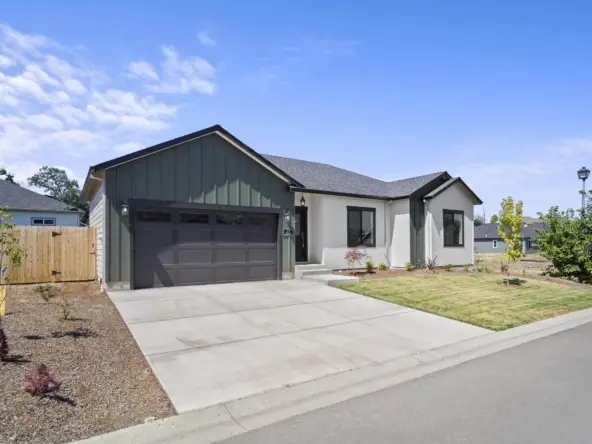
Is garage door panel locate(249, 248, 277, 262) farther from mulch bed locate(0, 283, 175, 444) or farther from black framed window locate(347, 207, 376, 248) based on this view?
mulch bed locate(0, 283, 175, 444)

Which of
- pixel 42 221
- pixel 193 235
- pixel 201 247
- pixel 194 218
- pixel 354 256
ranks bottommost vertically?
pixel 354 256

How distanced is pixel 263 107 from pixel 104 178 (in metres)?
5.26

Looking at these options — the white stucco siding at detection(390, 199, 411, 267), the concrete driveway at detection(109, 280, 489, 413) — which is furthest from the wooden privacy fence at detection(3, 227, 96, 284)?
the white stucco siding at detection(390, 199, 411, 267)

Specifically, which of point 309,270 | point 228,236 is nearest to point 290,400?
point 228,236

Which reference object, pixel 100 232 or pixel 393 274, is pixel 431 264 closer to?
pixel 393 274

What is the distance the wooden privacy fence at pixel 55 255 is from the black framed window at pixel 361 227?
9421mm

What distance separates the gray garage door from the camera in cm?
1005

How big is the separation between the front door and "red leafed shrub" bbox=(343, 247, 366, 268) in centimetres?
163

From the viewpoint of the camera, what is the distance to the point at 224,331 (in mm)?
6223

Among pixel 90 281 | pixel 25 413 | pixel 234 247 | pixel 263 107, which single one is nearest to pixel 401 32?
pixel 263 107

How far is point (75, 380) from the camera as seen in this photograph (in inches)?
157

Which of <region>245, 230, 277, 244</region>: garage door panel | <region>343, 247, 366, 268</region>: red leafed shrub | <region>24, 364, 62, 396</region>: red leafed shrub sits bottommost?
<region>24, 364, 62, 396</region>: red leafed shrub

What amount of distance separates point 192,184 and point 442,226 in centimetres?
1135

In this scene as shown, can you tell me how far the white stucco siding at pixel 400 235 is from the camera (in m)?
15.4
